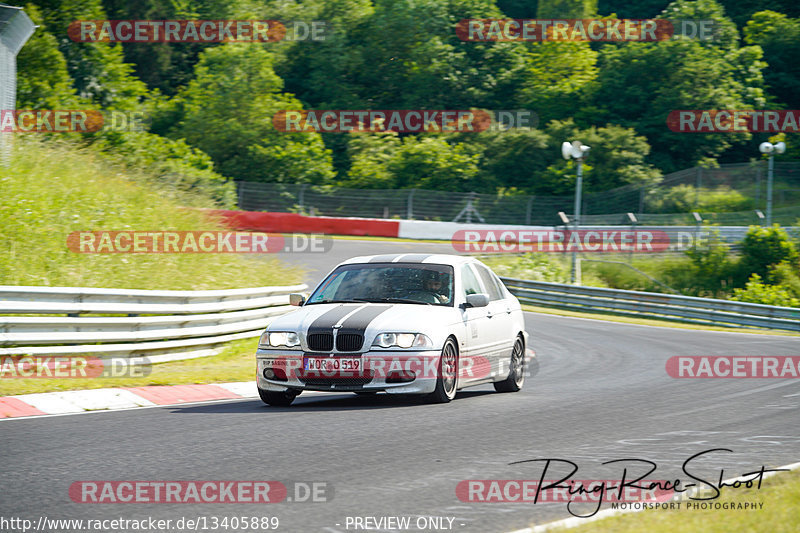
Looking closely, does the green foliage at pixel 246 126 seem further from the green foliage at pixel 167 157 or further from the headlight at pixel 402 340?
the headlight at pixel 402 340

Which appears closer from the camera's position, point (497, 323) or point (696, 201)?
point (497, 323)

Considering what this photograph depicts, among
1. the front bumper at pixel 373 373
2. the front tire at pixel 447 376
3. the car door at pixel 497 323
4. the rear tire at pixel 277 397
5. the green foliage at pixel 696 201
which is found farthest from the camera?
the green foliage at pixel 696 201

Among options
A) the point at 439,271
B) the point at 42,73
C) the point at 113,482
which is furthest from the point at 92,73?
the point at 113,482

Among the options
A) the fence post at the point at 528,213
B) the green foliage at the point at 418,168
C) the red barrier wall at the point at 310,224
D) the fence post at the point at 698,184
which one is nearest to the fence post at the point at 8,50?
the red barrier wall at the point at 310,224

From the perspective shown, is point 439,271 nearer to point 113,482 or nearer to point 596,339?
point 113,482

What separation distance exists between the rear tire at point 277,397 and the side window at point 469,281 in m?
2.23

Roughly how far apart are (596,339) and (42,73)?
27.3 metres

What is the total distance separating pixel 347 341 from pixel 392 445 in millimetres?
2130

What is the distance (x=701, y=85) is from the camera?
204ft

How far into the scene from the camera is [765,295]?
33031mm

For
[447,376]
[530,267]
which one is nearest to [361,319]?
[447,376]

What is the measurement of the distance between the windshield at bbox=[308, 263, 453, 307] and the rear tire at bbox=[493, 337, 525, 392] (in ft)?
5.37

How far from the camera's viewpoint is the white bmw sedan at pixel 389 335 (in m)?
9.20

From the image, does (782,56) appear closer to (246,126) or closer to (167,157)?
(246,126)
